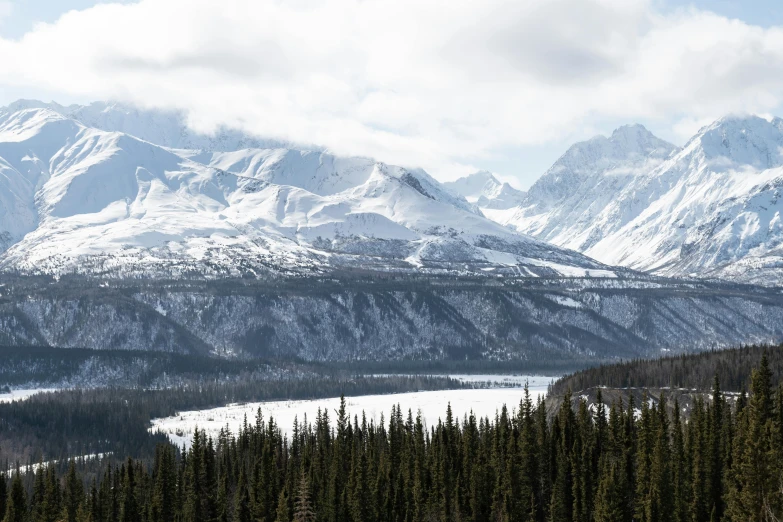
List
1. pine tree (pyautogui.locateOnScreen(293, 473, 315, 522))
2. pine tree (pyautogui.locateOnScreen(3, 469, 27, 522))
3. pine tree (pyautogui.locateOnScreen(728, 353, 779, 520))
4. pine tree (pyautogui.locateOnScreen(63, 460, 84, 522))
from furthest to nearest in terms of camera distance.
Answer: pine tree (pyautogui.locateOnScreen(63, 460, 84, 522))
pine tree (pyautogui.locateOnScreen(3, 469, 27, 522))
pine tree (pyautogui.locateOnScreen(293, 473, 315, 522))
pine tree (pyautogui.locateOnScreen(728, 353, 779, 520))

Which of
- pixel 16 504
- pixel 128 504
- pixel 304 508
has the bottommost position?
pixel 128 504

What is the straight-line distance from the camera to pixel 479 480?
157 m

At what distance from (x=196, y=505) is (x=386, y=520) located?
28.3 m

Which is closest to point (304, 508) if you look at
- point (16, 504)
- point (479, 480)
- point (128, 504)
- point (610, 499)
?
point (479, 480)

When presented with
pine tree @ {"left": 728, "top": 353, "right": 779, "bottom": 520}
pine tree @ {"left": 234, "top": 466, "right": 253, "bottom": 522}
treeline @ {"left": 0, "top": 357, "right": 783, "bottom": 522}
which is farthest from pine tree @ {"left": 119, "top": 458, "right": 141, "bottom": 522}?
pine tree @ {"left": 728, "top": 353, "right": 779, "bottom": 520}

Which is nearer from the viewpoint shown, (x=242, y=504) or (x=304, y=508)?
(x=304, y=508)

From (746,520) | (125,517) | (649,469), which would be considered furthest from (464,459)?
(746,520)

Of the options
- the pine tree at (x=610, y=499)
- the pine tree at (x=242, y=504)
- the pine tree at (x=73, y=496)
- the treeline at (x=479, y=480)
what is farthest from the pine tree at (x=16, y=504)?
the pine tree at (x=610, y=499)

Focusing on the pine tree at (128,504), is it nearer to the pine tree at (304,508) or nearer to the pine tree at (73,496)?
the pine tree at (73,496)

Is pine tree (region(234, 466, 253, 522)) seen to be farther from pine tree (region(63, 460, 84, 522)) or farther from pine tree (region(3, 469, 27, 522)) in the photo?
pine tree (region(3, 469, 27, 522))

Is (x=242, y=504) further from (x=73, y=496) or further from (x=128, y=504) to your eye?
(x=73, y=496)

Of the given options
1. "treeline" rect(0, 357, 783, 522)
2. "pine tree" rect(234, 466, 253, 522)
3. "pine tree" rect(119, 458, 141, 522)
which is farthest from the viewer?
"pine tree" rect(119, 458, 141, 522)

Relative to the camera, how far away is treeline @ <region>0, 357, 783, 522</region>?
5364 inches

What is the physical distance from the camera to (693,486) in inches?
5404
